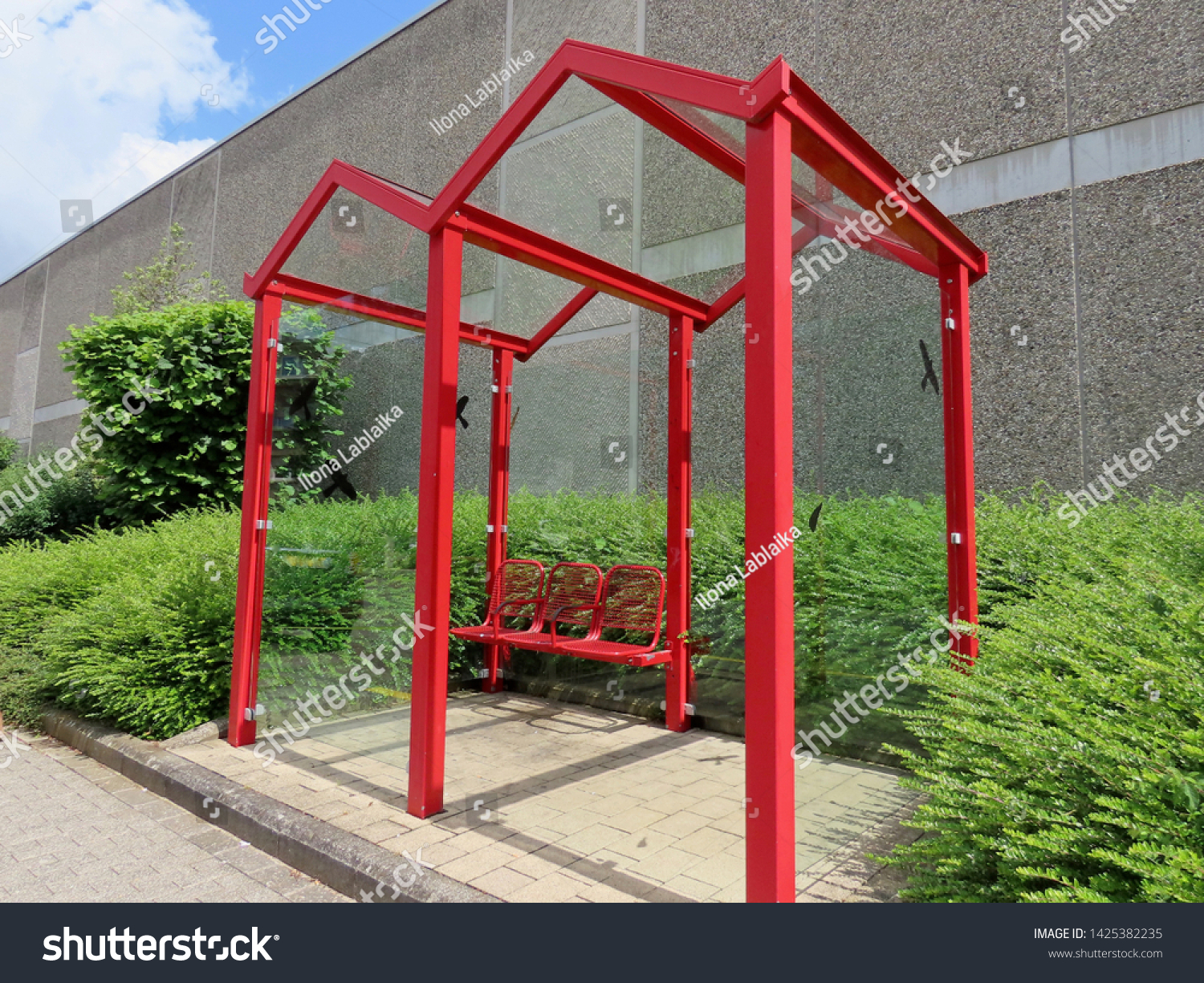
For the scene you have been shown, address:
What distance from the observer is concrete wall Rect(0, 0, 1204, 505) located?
3.94 meters

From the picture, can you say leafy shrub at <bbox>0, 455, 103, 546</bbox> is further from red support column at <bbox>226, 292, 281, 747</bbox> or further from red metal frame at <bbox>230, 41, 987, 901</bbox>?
red metal frame at <bbox>230, 41, 987, 901</bbox>

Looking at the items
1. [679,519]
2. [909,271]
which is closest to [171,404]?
[679,519]

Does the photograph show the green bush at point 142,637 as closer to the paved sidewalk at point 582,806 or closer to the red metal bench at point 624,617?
the paved sidewalk at point 582,806

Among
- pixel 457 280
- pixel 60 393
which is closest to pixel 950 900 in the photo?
pixel 457 280

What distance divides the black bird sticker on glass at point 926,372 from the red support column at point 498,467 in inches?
131

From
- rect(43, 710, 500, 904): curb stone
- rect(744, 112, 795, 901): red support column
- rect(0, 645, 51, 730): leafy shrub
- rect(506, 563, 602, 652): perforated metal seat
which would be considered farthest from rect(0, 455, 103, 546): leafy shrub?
rect(744, 112, 795, 901): red support column

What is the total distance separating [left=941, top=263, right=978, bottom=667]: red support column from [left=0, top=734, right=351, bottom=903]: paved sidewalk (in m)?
3.17

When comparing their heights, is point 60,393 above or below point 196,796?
above

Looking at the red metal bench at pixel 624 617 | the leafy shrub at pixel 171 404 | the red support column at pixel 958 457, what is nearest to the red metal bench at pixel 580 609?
the red metal bench at pixel 624 617

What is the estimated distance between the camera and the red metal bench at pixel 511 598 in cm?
564

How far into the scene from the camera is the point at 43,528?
498 inches

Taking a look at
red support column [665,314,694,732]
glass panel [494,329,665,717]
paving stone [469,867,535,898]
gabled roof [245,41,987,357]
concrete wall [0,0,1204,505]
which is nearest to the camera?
gabled roof [245,41,987,357]
